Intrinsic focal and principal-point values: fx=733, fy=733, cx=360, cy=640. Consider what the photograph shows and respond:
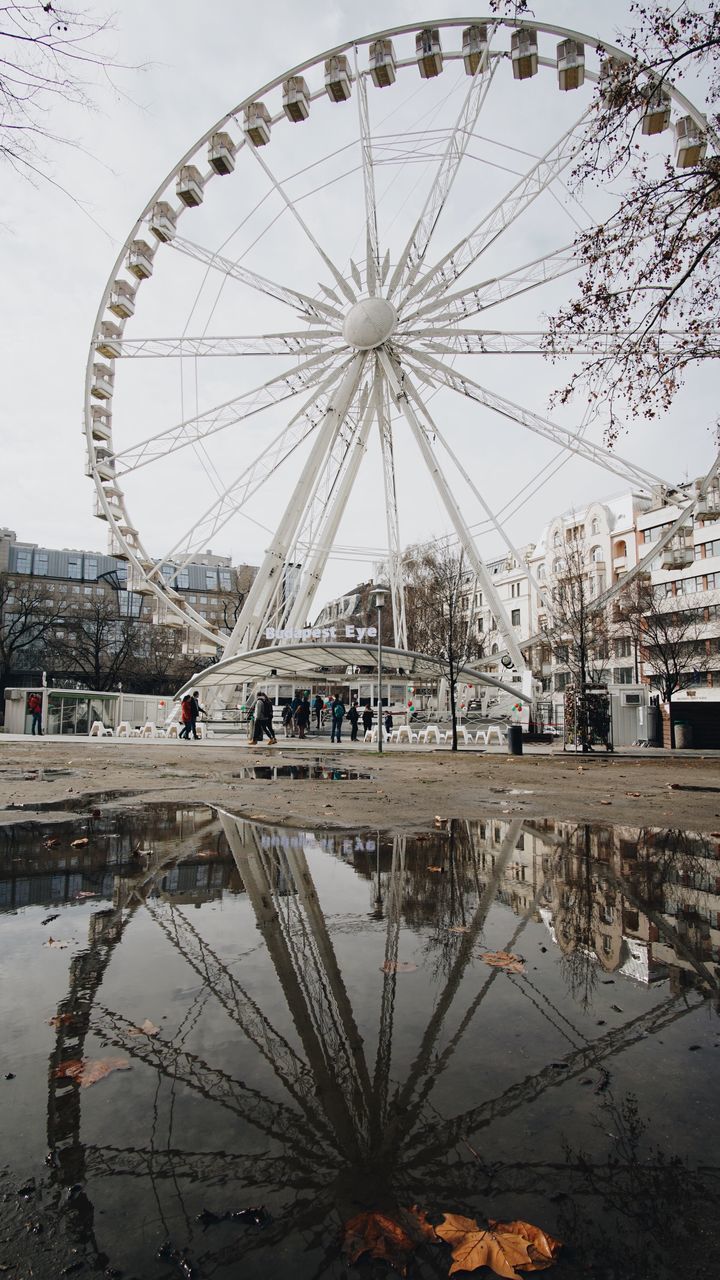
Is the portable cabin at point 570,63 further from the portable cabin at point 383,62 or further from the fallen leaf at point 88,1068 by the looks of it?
the fallen leaf at point 88,1068

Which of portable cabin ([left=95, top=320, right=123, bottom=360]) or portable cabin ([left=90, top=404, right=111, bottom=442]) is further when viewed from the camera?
portable cabin ([left=90, top=404, right=111, bottom=442])

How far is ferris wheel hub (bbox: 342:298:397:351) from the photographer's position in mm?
26516

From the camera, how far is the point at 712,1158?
6.61ft

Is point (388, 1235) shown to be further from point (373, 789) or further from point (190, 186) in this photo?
point (190, 186)

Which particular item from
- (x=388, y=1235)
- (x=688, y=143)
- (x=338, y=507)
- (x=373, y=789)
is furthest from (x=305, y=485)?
→ (x=388, y=1235)

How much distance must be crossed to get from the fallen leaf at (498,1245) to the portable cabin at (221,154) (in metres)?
26.5

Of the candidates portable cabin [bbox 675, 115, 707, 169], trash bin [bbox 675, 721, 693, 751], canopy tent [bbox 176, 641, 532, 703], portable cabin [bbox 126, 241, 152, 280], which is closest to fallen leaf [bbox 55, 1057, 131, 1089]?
portable cabin [bbox 675, 115, 707, 169]

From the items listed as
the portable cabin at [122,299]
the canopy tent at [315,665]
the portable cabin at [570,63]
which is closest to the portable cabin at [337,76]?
the portable cabin at [570,63]

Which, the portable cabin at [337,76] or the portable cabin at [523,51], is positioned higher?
the portable cabin at [337,76]

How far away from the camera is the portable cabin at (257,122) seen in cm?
2272

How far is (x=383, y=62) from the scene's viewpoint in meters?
21.4

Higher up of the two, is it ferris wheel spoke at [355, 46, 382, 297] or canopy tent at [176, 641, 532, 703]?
ferris wheel spoke at [355, 46, 382, 297]

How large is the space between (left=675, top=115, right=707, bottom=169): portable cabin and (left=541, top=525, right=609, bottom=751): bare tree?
46.8ft

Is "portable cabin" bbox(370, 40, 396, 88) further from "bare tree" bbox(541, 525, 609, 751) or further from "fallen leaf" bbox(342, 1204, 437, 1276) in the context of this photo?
"fallen leaf" bbox(342, 1204, 437, 1276)
